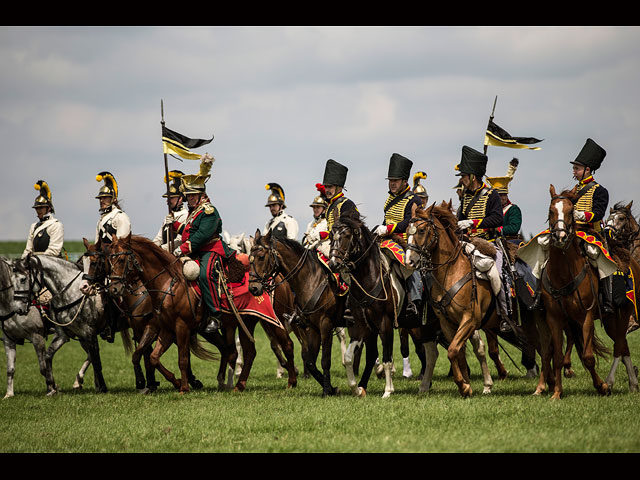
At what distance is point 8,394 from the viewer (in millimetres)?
16391

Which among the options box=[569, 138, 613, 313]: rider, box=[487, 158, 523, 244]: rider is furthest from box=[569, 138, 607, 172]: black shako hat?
box=[487, 158, 523, 244]: rider

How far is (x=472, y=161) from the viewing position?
14492 mm

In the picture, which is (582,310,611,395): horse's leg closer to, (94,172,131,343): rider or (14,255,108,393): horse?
(94,172,131,343): rider

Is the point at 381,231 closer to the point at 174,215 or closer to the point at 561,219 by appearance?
the point at 561,219

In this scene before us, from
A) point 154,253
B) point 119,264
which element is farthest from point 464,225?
point 119,264

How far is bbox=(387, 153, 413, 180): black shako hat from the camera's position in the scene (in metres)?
14.8

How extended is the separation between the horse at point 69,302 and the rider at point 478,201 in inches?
296

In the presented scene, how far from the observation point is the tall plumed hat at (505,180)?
16.6 metres

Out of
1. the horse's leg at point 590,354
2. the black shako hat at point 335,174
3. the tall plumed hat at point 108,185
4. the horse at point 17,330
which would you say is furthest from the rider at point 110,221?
the horse's leg at point 590,354

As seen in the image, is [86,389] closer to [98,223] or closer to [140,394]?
[140,394]

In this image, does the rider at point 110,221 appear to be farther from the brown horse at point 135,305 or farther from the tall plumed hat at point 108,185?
the brown horse at point 135,305

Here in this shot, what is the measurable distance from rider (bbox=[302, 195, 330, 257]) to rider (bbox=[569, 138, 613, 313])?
448 centimetres
